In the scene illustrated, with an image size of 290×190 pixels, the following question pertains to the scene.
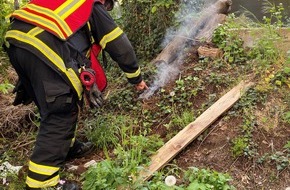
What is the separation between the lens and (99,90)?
11.1 ft

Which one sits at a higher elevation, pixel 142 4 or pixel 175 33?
pixel 142 4

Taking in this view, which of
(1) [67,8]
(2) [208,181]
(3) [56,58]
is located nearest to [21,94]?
(3) [56,58]

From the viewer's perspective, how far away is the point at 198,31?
5.10m

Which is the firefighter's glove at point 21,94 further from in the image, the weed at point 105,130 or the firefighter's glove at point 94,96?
the weed at point 105,130

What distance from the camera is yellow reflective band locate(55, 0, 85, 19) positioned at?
9.83 ft

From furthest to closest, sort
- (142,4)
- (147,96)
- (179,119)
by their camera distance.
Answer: (142,4), (147,96), (179,119)

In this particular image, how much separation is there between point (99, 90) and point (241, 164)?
1.37 m

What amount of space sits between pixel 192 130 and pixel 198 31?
Result: 1.84 m

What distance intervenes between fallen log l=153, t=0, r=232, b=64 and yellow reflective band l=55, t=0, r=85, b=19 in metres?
1.86

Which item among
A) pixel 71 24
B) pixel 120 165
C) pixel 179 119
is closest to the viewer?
pixel 71 24

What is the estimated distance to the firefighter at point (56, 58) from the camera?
9.80 ft

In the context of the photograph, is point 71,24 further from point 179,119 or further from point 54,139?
point 179,119

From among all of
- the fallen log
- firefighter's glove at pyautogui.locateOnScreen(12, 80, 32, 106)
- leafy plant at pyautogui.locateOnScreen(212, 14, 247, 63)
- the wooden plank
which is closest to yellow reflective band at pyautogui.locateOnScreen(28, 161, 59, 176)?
firefighter's glove at pyautogui.locateOnScreen(12, 80, 32, 106)

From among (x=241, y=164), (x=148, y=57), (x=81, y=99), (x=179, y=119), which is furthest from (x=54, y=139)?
(x=148, y=57)
